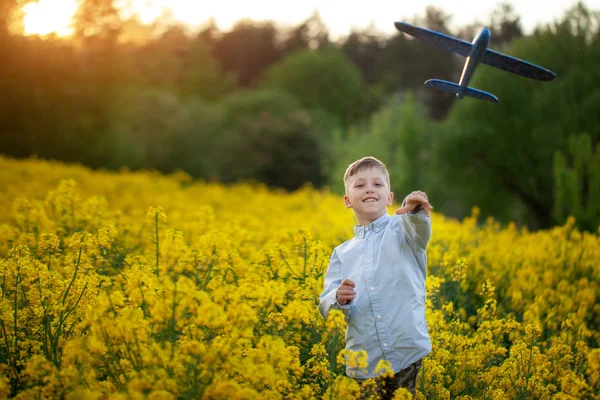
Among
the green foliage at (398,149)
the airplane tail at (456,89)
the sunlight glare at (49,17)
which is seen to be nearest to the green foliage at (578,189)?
the green foliage at (398,149)

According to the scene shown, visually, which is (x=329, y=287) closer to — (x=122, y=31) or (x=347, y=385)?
(x=347, y=385)

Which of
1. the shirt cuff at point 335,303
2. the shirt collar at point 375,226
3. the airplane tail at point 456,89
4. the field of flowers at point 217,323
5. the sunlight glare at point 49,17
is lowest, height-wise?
the field of flowers at point 217,323

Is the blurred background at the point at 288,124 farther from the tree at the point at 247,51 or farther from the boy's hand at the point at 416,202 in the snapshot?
the tree at the point at 247,51

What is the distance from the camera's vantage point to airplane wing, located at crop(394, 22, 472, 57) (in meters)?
3.16

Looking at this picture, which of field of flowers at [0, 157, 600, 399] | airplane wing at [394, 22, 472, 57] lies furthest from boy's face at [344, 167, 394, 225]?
airplane wing at [394, 22, 472, 57]

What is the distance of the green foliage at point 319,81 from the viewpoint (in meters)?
39.5

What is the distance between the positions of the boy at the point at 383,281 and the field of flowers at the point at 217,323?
6.9 inches

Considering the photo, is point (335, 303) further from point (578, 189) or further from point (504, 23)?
point (504, 23)

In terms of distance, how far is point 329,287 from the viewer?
11.0ft

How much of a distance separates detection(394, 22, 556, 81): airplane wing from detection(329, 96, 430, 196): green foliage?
624 inches

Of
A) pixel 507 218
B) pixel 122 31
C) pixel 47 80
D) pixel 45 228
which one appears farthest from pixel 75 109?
pixel 45 228

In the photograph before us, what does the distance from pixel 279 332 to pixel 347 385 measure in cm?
122

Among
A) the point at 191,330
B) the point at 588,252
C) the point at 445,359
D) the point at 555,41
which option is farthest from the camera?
the point at 555,41

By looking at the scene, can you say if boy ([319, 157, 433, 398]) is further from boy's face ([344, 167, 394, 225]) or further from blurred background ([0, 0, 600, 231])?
blurred background ([0, 0, 600, 231])
